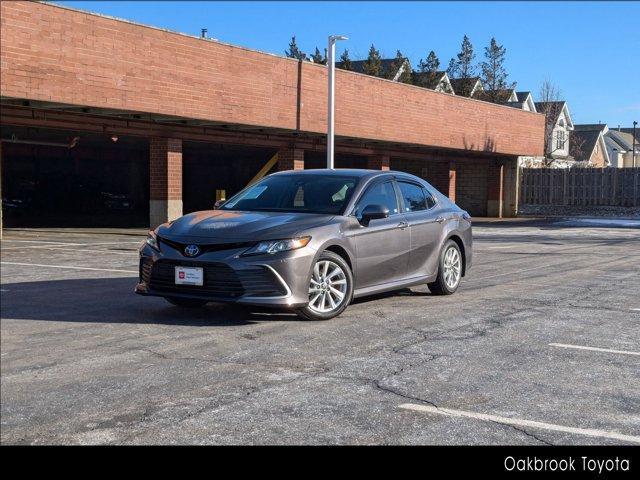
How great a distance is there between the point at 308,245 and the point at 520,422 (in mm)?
3452

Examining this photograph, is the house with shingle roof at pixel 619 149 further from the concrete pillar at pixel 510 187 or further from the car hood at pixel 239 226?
the car hood at pixel 239 226

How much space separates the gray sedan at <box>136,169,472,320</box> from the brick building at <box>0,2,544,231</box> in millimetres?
11100

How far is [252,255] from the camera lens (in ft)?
24.5

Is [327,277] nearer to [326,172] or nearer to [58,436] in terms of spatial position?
[326,172]

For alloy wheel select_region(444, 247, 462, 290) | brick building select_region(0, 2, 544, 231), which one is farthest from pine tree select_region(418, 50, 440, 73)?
alloy wheel select_region(444, 247, 462, 290)

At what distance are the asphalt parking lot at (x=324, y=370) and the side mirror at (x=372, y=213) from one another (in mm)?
1021

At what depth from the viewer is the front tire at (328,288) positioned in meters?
7.90

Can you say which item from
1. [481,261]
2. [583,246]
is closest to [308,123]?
[583,246]

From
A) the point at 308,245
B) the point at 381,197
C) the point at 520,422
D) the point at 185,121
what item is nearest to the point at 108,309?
the point at 308,245

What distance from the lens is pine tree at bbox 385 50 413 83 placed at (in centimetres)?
5847

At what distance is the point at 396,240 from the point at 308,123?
1681cm

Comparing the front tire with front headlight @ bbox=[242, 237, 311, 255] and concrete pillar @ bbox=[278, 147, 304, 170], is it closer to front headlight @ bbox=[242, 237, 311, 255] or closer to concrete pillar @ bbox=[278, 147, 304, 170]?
front headlight @ bbox=[242, 237, 311, 255]

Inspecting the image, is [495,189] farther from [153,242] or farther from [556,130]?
[556,130]

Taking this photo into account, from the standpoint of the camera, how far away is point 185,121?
2273 centimetres
